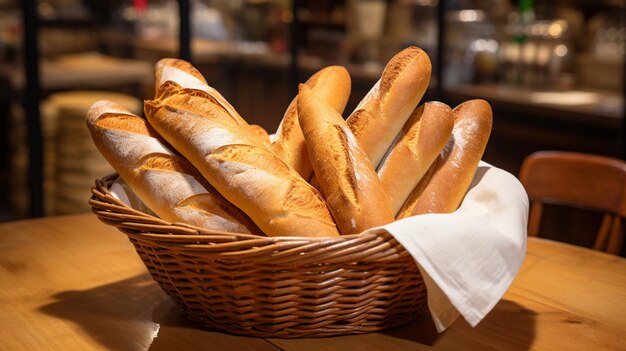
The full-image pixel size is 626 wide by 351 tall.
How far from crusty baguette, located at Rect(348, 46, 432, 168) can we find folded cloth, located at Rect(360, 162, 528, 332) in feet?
0.60

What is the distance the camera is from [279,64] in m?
4.14

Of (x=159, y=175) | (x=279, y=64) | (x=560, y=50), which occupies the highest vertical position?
(x=159, y=175)

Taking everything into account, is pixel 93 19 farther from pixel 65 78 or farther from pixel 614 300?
pixel 614 300

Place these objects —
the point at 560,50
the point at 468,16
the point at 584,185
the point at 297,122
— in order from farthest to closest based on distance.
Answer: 1. the point at 468,16
2. the point at 560,50
3. the point at 584,185
4. the point at 297,122

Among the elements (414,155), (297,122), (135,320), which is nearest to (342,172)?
(414,155)

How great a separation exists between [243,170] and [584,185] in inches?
39.6

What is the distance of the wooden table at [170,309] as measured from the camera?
37.1 inches

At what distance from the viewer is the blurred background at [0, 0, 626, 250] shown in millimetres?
3270

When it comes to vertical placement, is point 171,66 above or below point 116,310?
above

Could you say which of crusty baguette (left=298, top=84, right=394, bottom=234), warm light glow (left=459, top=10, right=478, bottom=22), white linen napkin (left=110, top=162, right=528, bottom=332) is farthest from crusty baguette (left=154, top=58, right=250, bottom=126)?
warm light glow (left=459, top=10, right=478, bottom=22)

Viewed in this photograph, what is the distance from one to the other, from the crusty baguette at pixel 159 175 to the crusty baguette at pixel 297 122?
152 millimetres

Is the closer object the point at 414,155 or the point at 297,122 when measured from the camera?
the point at 414,155

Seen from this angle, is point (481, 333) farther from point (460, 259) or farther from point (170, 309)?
point (170, 309)

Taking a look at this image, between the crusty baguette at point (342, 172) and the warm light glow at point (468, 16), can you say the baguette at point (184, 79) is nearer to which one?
the crusty baguette at point (342, 172)
